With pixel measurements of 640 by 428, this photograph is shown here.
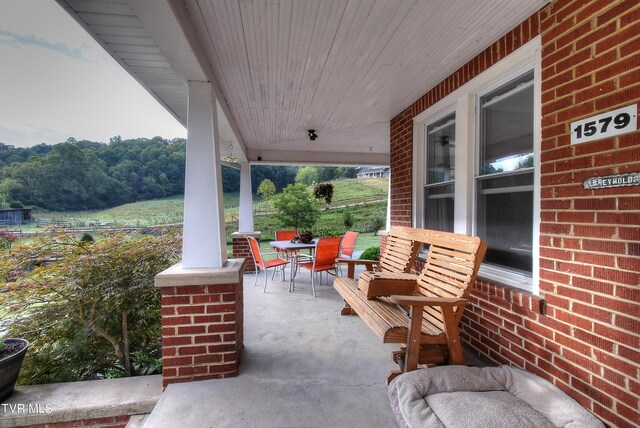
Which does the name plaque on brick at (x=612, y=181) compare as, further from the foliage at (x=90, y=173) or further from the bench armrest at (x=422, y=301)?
the foliage at (x=90, y=173)

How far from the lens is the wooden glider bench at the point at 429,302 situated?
1.85 metres

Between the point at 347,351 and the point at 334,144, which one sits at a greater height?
the point at 334,144

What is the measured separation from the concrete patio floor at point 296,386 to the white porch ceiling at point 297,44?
7.51 feet

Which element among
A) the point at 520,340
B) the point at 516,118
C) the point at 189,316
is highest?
the point at 516,118

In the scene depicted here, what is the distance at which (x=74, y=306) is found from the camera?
8.35ft

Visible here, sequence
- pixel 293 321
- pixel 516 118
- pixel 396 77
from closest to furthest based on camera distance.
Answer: pixel 516 118
pixel 396 77
pixel 293 321

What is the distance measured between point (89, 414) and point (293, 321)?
187 centimetres

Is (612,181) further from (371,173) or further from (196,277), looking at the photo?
(371,173)

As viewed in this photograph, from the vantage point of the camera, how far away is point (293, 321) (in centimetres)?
334

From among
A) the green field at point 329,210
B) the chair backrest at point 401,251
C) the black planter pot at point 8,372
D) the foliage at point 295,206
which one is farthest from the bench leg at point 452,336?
the foliage at point 295,206

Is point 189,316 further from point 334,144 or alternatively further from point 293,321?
point 334,144

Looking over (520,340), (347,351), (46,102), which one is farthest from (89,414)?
(46,102)

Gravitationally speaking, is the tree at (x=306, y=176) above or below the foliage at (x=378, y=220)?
above

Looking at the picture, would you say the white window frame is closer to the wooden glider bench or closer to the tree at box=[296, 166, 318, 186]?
the wooden glider bench
